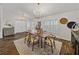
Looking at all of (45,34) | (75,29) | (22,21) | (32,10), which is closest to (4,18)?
(22,21)

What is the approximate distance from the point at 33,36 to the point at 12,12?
1.71 ft

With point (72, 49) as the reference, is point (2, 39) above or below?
above

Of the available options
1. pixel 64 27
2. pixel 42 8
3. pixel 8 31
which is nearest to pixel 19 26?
pixel 8 31

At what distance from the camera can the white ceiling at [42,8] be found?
6.29 ft

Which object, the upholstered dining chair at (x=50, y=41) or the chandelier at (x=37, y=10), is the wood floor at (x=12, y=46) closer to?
the upholstered dining chair at (x=50, y=41)

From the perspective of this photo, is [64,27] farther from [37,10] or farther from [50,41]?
[37,10]

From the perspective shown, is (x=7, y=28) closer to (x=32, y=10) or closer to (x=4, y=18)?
(x=4, y=18)

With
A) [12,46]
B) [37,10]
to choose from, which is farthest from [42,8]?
[12,46]

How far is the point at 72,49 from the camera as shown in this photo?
1.93 meters

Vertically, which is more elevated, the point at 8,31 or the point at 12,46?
the point at 8,31

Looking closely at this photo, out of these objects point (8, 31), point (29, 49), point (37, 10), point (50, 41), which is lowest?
point (29, 49)

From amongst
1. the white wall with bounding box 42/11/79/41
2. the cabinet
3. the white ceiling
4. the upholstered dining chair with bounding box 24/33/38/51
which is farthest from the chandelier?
the cabinet

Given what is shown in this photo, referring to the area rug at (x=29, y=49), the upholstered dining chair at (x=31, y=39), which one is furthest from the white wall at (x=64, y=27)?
the upholstered dining chair at (x=31, y=39)

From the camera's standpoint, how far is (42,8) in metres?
1.95
